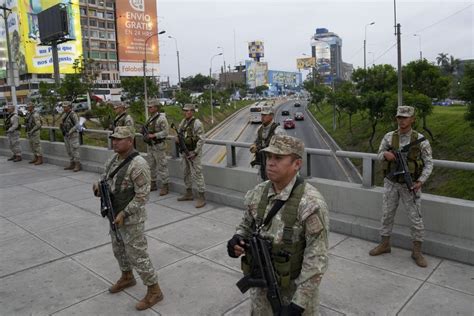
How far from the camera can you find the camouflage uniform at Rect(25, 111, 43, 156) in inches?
484

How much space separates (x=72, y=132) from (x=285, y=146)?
32.4 feet

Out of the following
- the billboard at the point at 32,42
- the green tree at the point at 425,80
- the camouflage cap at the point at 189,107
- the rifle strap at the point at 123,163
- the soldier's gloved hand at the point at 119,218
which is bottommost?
the soldier's gloved hand at the point at 119,218

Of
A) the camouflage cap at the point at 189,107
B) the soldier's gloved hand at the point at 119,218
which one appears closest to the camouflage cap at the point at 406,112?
the soldier's gloved hand at the point at 119,218

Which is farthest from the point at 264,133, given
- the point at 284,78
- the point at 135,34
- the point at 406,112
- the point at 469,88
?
the point at 284,78

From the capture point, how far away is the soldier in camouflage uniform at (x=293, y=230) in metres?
2.40

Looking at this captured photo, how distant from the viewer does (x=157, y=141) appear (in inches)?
322

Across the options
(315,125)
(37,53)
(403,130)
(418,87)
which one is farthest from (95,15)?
(403,130)

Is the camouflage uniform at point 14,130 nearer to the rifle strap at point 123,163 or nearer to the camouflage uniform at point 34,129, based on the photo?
the camouflage uniform at point 34,129

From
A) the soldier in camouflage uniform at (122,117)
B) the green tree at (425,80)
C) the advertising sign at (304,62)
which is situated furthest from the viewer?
the advertising sign at (304,62)

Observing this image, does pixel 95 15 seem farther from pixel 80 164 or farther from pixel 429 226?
pixel 429 226

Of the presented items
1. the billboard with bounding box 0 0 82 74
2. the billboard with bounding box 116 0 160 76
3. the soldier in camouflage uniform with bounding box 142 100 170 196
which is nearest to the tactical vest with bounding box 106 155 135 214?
the soldier in camouflage uniform with bounding box 142 100 170 196

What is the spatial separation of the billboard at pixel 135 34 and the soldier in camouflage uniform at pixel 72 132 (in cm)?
6054

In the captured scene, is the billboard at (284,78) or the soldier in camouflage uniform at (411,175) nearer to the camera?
the soldier in camouflage uniform at (411,175)

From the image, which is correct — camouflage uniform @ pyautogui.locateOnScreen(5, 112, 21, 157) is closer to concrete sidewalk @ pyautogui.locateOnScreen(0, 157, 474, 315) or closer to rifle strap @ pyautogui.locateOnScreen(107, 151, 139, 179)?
concrete sidewalk @ pyautogui.locateOnScreen(0, 157, 474, 315)
